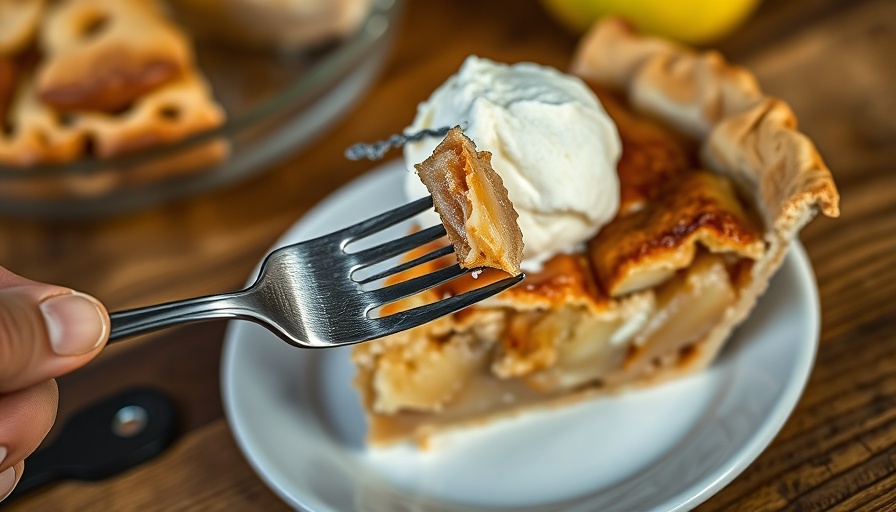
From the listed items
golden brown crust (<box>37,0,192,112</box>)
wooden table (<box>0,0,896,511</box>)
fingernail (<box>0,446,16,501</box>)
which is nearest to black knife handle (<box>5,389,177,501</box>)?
wooden table (<box>0,0,896,511</box>)

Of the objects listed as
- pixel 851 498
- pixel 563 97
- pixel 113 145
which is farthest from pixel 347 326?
pixel 113 145

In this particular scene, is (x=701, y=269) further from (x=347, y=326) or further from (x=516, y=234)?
(x=347, y=326)

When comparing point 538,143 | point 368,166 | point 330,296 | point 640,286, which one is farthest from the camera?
point 368,166

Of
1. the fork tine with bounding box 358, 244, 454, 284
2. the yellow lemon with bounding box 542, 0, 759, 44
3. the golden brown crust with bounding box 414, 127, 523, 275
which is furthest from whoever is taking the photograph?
the yellow lemon with bounding box 542, 0, 759, 44

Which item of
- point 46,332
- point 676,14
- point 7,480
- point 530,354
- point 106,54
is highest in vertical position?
point 46,332

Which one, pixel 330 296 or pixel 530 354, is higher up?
pixel 330 296

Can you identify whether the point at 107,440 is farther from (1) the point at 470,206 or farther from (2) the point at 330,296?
(1) the point at 470,206

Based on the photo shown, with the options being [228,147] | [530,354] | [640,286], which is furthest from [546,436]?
[228,147]

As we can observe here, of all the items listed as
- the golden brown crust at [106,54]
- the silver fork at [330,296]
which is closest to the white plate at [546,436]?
the silver fork at [330,296]

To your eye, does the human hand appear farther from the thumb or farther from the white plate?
the white plate
